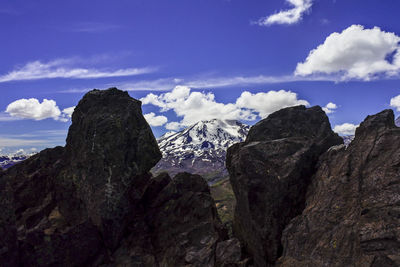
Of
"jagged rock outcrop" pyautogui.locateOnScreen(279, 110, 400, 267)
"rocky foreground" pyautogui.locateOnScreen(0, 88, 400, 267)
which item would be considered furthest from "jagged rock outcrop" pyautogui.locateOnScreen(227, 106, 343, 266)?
"jagged rock outcrop" pyautogui.locateOnScreen(279, 110, 400, 267)

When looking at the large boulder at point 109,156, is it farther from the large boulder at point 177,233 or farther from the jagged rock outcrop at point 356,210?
the jagged rock outcrop at point 356,210

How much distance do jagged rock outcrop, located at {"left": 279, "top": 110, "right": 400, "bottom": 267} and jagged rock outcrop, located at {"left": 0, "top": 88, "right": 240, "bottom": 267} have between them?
35.9ft

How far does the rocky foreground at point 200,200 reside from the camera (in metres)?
17.7

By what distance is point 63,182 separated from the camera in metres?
37.8

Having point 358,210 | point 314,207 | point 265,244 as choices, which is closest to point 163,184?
point 265,244

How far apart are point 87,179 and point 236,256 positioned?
23464 millimetres

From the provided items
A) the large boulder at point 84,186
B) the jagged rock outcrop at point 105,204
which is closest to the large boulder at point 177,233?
the jagged rock outcrop at point 105,204

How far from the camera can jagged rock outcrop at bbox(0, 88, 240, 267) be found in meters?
31.2

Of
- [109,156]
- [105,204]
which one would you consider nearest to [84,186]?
[105,204]

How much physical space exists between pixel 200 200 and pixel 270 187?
1503 centimetres

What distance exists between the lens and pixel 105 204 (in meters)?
33.7

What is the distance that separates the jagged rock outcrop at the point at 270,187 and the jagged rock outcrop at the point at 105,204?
15.0 feet

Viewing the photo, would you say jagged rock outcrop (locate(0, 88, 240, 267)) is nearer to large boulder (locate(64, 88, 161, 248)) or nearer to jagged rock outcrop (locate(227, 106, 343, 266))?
large boulder (locate(64, 88, 161, 248))

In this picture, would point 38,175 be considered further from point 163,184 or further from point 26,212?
point 163,184
